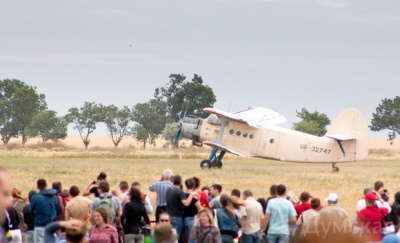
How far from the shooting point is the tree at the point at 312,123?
122 metres

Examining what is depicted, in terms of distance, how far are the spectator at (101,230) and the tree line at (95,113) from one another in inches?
4361

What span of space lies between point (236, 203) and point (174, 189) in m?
1.35

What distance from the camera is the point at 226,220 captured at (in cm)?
1583

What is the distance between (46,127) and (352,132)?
8583 cm

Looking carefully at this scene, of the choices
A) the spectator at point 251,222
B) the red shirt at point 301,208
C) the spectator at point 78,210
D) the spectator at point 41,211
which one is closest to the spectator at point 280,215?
the spectator at point 251,222

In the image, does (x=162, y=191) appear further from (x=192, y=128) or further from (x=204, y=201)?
(x=192, y=128)

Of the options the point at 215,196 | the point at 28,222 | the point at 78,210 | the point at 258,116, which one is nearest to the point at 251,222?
the point at 215,196

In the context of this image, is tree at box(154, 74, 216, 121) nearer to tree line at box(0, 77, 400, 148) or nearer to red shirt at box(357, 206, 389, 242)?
tree line at box(0, 77, 400, 148)

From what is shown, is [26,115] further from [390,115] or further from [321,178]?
[321,178]

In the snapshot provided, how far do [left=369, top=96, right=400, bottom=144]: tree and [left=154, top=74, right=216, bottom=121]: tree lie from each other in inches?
1106

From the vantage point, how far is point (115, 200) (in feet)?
54.4

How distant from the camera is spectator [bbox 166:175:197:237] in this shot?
16672 mm

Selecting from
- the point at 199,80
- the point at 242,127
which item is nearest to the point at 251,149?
the point at 242,127

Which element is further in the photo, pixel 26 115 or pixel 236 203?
pixel 26 115
